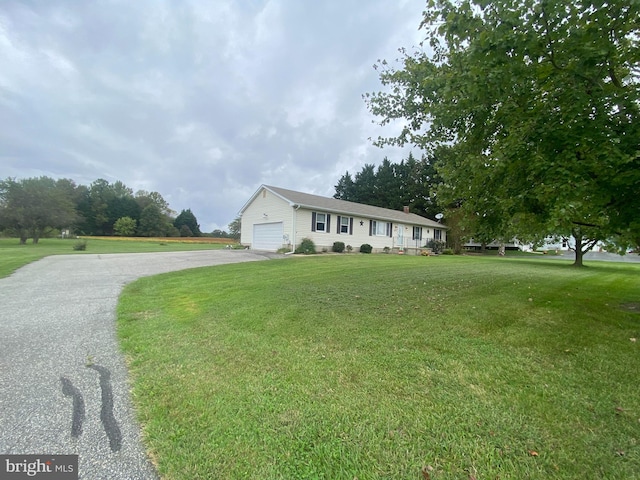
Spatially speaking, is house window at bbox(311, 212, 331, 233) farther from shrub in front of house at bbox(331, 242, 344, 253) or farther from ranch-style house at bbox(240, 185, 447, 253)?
shrub in front of house at bbox(331, 242, 344, 253)

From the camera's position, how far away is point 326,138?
21.8 meters

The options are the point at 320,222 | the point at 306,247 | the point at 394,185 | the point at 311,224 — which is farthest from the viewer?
the point at 394,185

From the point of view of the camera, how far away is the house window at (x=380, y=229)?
22938 mm

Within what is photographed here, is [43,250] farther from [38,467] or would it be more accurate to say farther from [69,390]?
[38,467]

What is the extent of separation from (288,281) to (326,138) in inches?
651

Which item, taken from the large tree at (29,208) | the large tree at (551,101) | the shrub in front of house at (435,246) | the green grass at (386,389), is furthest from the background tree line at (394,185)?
the large tree at (29,208)

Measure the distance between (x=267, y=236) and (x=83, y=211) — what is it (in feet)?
177

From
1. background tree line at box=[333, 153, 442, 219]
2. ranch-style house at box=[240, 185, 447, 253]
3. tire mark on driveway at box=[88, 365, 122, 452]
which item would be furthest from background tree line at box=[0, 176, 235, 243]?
background tree line at box=[333, 153, 442, 219]

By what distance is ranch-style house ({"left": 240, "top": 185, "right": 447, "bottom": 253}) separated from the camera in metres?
18.5

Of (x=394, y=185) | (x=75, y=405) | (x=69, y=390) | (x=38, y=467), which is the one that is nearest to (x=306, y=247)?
(x=69, y=390)

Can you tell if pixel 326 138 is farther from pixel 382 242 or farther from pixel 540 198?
pixel 540 198

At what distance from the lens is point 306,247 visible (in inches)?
704

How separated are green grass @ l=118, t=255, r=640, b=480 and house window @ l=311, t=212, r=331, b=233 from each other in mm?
13895

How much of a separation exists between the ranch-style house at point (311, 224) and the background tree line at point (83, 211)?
22859 millimetres
